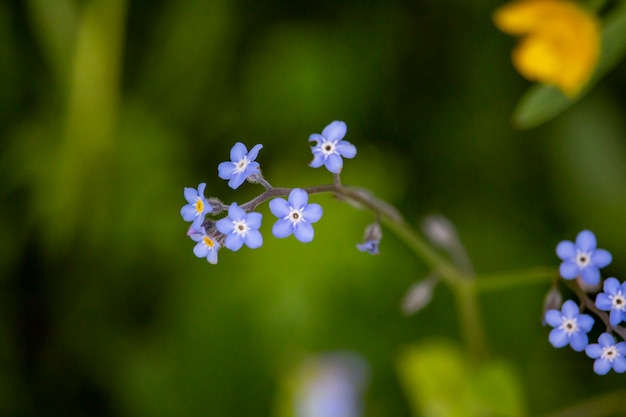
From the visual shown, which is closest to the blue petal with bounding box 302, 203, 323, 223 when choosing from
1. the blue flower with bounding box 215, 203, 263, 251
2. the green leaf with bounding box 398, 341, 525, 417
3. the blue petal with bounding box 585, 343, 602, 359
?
the blue flower with bounding box 215, 203, 263, 251

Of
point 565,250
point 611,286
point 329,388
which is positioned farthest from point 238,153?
point 329,388

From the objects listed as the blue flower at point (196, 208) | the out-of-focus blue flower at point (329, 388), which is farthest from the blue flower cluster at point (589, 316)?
the out-of-focus blue flower at point (329, 388)

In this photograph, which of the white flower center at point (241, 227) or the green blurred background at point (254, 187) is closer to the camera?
the white flower center at point (241, 227)

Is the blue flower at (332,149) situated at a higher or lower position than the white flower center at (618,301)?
higher

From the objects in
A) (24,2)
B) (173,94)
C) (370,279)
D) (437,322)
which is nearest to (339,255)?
(370,279)

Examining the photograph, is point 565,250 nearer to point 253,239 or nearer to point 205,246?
point 253,239

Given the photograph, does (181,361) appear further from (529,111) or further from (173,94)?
(529,111)

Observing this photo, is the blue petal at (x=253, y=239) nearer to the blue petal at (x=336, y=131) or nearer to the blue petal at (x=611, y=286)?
the blue petal at (x=336, y=131)
